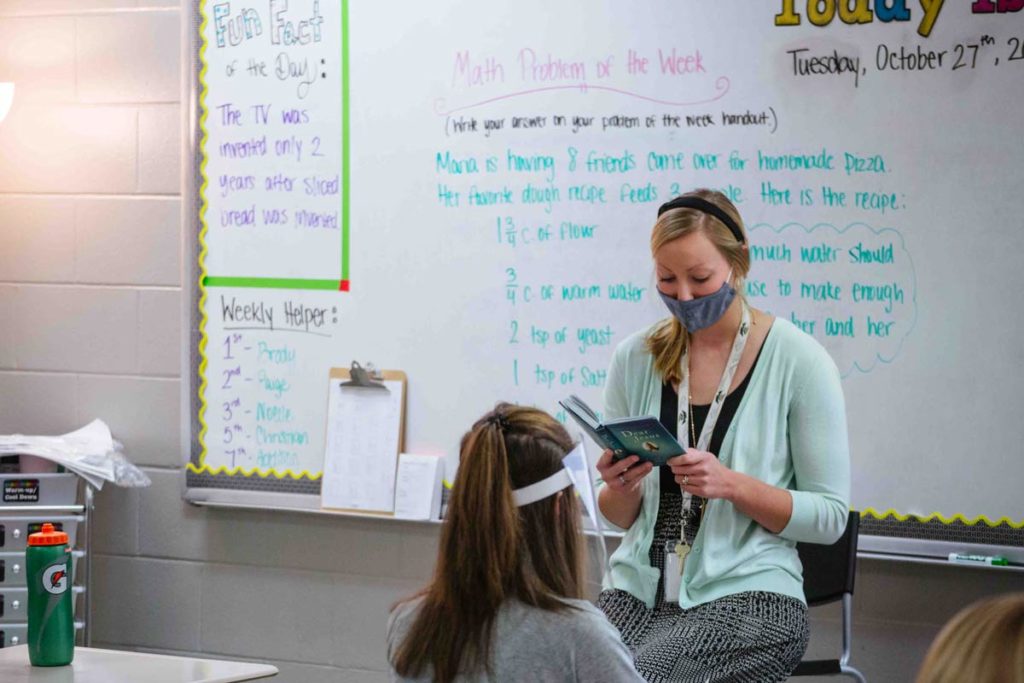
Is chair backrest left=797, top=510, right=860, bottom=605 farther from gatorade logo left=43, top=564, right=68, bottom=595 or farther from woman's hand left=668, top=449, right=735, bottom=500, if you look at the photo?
gatorade logo left=43, top=564, right=68, bottom=595

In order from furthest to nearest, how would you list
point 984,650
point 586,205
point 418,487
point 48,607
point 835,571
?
point 418,487, point 586,205, point 835,571, point 48,607, point 984,650

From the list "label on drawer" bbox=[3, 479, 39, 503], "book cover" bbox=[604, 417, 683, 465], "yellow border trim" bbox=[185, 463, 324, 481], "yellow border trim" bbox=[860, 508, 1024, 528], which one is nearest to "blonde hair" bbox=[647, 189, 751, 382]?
"book cover" bbox=[604, 417, 683, 465]

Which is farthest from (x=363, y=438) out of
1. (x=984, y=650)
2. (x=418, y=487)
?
(x=984, y=650)

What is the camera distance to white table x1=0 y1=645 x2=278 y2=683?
195cm

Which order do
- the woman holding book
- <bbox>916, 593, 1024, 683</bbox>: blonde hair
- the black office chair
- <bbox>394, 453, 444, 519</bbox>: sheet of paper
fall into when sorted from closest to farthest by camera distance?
<bbox>916, 593, 1024, 683</bbox>: blonde hair → the woman holding book → the black office chair → <bbox>394, 453, 444, 519</bbox>: sheet of paper

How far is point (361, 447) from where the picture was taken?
11.1 feet

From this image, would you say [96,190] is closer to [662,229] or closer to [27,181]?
[27,181]

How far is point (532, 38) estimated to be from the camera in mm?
3225

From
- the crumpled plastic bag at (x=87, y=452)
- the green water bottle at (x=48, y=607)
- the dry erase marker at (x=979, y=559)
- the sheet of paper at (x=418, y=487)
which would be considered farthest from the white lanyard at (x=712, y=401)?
the crumpled plastic bag at (x=87, y=452)

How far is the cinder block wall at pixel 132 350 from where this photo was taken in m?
3.54

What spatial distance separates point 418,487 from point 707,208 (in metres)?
1.22

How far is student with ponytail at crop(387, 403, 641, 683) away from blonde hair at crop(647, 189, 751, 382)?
74cm

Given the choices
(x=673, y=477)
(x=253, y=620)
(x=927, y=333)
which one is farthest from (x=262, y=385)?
Result: (x=927, y=333)

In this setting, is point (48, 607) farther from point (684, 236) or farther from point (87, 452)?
point (87, 452)
